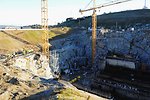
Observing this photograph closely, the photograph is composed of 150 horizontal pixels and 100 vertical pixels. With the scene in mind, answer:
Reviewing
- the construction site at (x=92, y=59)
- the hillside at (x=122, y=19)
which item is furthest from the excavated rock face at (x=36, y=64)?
the hillside at (x=122, y=19)

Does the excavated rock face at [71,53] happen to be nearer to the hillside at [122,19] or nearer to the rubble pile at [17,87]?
the hillside at [122,19]

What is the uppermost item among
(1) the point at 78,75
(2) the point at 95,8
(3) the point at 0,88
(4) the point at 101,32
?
(2) the point at 95,8

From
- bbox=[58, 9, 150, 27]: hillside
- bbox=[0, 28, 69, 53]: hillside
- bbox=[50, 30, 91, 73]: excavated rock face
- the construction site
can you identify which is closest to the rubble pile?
the construction site

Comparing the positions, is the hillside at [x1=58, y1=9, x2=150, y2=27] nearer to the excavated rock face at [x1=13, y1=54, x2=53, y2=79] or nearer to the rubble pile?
the excavated rock face at [x1=13, y1=54, x2=53, y2=79]

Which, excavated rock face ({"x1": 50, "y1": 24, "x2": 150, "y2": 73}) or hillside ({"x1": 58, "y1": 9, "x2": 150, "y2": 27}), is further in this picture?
hillside ({"x1": 58, "y1": 9, "x2": 150, "y2": 27})

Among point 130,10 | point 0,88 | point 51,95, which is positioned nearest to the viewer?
point 51,95

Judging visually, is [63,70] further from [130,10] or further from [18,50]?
[130,10]

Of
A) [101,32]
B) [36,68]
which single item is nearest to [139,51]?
[101,32]

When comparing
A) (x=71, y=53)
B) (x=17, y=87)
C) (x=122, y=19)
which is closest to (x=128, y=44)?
(x=71, y=53)

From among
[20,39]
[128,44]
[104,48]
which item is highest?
[20,39]

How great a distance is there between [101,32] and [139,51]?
41.4 ft

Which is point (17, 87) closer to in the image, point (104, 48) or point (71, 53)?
point (71, 53)

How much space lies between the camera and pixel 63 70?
191 ft

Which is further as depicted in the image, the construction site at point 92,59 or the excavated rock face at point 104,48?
the excavated rock face at point 104,48
